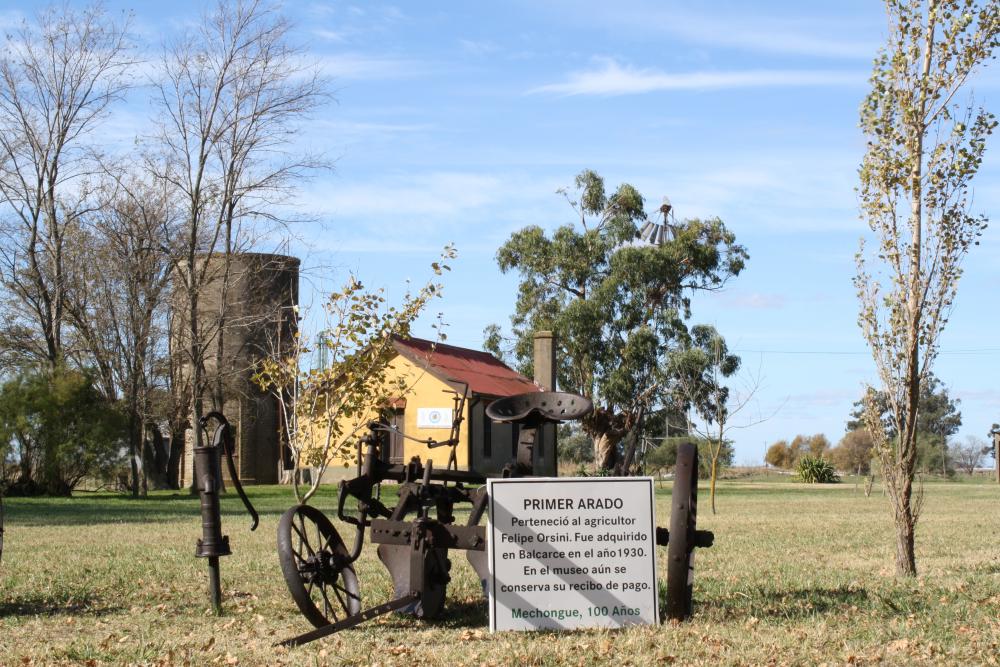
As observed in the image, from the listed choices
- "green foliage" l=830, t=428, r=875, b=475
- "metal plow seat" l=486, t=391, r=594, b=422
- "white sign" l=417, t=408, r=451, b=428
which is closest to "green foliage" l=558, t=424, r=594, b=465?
"green foliage" l=830, t=428, r=875, b=475

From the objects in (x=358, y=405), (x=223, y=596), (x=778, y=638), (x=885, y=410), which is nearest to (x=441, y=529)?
(x=778, y=638)

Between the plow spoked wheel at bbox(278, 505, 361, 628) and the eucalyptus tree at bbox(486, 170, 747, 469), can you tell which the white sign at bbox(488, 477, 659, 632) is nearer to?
the plow spoked wheel at bbox(278, 505, 361, 628)

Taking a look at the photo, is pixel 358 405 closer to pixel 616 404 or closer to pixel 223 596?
pixel 223 596

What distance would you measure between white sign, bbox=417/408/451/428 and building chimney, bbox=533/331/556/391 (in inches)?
179

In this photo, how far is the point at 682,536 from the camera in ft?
23.7

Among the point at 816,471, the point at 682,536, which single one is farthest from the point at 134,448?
the point at 816,471

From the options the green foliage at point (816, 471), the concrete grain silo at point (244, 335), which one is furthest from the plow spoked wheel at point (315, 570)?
the green foliage at point (816, 471)

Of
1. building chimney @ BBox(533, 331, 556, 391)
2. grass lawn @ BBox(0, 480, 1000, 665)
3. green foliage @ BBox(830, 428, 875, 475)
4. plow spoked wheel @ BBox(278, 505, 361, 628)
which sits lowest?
grass lawn @ BBox(0, 480, 1000, 665)

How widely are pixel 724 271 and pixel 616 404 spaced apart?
7300mm

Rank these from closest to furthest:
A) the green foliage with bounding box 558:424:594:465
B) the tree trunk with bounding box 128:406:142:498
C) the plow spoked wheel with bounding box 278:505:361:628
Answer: the plow spoked wheel with bounding box 278:505:361:628 < the tree trunk with bounding box 128:406:142:498 < the green foliage with bounding box 558:424:594:465

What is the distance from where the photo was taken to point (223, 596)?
30.7 feet

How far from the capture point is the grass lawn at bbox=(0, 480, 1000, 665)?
6707 millimetres

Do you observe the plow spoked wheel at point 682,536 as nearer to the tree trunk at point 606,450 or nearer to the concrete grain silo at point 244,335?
the concrete grain silo at point 244,335

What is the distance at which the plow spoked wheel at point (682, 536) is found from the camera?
7.24m
